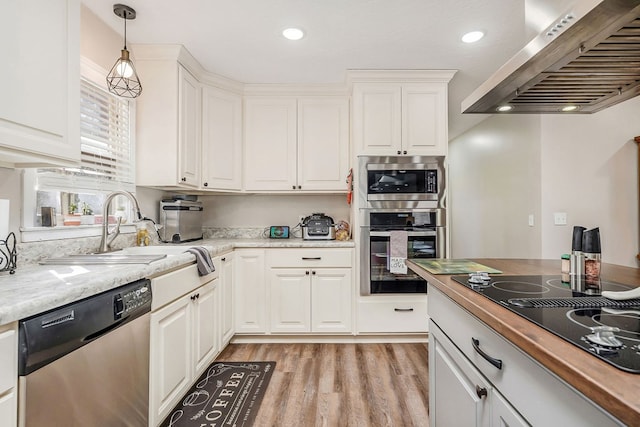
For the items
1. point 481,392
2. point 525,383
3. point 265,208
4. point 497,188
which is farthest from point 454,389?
point 497,188

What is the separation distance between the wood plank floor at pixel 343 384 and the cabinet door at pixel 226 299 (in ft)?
0.54

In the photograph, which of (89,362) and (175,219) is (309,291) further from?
(89,362)

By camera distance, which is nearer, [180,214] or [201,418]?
[201,418]

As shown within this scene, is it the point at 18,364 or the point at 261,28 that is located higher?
the point at 261,28

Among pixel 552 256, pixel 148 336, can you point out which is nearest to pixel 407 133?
pixel 552 256

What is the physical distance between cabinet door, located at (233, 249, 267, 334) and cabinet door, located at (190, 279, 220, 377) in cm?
41

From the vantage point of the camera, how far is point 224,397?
2.01 meters

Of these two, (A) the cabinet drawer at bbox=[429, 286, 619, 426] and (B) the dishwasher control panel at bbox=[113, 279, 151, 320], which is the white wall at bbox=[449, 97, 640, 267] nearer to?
(A) the cabinet drawer at bbox=[429, 286, 619, 426]

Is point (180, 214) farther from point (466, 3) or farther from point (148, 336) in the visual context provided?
point (466, 3)

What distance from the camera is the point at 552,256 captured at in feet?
9.48

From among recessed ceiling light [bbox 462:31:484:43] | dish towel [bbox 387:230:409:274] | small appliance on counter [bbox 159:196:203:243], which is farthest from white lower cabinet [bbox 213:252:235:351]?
recessed ceiling light [bbox 462:31:484:43]

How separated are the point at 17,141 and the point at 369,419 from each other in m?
2.11

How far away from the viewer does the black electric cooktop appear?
58cm

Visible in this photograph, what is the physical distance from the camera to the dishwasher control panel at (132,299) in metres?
1.26
